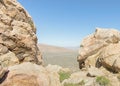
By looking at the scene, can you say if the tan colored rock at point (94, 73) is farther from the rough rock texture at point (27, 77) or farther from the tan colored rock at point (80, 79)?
the rough rock texture at point (27, 77)

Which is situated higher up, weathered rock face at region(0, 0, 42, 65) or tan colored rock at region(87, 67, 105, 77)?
weathered rock face at region(0, 0, 42, 65)

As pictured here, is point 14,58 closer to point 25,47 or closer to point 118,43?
point 25,47

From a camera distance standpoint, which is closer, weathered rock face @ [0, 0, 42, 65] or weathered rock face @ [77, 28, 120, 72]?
weathered rock face @ [0, 0, 42, 65]

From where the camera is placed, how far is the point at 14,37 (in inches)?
994

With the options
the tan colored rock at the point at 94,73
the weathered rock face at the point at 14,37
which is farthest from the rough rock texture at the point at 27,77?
the tan colored rock at the point at 94,73

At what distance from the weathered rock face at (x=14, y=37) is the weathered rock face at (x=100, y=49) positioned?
8801mm

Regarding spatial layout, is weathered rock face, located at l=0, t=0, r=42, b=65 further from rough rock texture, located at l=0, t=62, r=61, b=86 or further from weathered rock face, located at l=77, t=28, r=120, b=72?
weathered rock face, located at l=77, t=28, r=120, b=72

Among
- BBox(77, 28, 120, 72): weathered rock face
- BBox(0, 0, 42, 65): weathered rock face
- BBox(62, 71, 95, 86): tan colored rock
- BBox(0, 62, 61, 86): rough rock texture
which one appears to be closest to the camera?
BBox(0, 62, 61, 86): rough rock texture

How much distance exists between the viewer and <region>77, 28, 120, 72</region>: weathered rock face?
2990 centimetres

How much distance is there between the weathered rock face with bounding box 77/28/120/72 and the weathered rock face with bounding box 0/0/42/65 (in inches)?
347

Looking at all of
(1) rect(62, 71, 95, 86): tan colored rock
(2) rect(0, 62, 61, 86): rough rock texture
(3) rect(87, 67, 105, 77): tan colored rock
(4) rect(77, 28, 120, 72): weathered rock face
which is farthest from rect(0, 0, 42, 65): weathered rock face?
(4) rect(77, 28, 120, 72): weathered rock face

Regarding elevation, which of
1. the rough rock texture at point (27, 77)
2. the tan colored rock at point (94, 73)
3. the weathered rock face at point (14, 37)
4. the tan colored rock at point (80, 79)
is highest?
the weathered rock face at point (14, 37)

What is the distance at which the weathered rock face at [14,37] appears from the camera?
78.4ft

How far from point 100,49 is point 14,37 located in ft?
44.7
